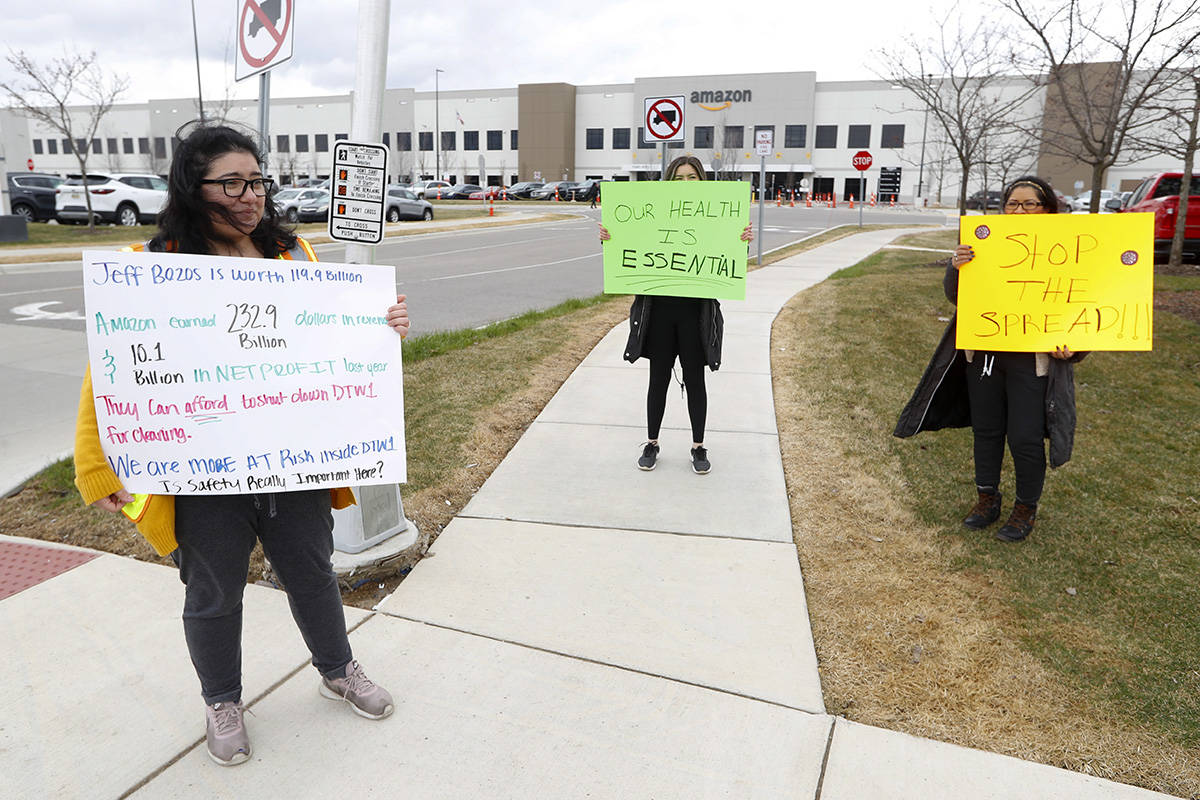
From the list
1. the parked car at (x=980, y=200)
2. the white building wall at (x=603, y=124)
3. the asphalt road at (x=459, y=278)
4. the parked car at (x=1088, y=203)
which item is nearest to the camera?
the asphalt road at (x=459, y=278)

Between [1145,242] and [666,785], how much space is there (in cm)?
331

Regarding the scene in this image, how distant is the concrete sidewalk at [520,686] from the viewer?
254cm

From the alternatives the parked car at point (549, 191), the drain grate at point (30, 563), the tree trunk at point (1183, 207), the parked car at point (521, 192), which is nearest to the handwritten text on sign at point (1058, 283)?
the drain grate at point (30, 563)

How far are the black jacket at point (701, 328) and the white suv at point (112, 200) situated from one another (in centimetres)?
2470

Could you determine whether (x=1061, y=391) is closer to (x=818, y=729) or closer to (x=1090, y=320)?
(x=1090, y=320)

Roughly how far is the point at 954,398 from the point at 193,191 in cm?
375

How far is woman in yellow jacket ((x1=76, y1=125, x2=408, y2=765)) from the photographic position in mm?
2361

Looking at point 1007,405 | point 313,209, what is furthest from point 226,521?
point 313,209

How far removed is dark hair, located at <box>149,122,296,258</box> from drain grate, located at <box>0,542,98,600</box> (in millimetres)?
2185

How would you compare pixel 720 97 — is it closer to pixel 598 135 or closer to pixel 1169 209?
pixel 598 135

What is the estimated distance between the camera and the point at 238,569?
99.7 inches

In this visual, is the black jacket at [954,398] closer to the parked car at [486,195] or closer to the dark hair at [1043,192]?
the dark hair at [1043,192]

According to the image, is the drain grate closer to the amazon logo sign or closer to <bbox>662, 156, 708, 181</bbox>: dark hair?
<bbox>662, 156, 708, 181</bbox>: dark hair

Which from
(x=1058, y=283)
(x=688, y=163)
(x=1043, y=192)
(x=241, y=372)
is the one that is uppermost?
(x=688, y=163)
